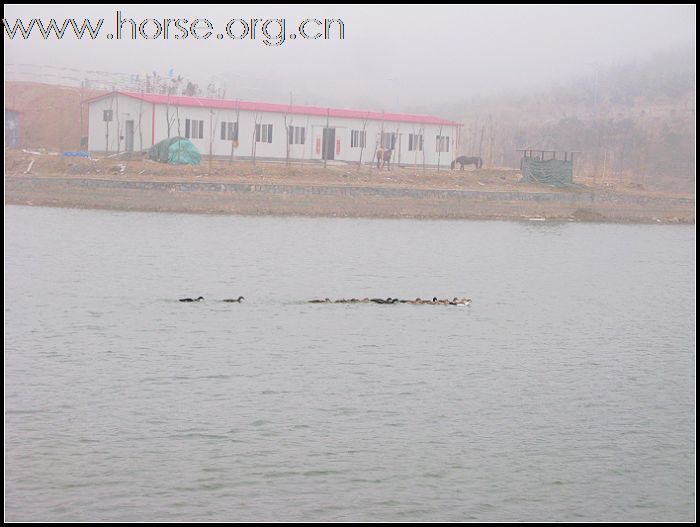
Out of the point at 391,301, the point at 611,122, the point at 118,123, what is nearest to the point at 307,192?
the point at 118,123

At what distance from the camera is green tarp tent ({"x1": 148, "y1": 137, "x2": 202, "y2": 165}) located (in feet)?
185

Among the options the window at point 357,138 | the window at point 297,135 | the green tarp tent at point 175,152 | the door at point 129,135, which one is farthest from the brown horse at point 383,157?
the door at point 129,135

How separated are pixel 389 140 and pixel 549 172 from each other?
32.6 ft

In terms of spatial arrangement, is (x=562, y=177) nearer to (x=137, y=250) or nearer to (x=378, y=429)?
(x=137, y=250)

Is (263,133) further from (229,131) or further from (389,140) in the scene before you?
(389,140)

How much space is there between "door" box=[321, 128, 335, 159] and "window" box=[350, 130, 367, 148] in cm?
116

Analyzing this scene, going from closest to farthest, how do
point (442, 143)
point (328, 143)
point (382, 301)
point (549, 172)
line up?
point (382, 301) < point (549, 172) < point (328, 143) < point (442, 143)

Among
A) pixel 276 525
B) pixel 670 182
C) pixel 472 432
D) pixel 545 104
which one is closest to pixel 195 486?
pixel 276 525

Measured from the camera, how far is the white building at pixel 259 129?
197 feet

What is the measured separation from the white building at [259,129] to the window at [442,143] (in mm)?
59

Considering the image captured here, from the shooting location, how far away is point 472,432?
15180 mm

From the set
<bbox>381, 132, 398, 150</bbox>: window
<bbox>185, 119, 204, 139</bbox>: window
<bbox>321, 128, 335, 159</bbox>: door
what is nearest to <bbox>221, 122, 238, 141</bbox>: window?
<bbox>185, 119, 204, 139</bbox>: window

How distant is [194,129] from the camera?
60531 mm

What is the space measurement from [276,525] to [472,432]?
4.47m
